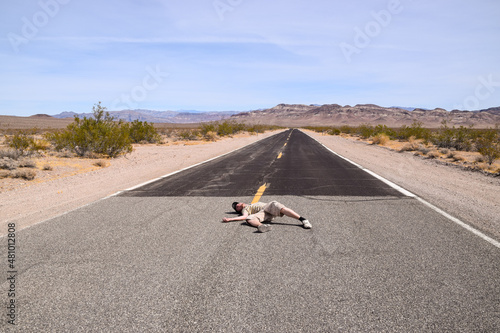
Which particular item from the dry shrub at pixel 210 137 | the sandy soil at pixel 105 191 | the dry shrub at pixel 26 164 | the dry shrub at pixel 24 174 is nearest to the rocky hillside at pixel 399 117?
the dry shrub at pixel 210 137

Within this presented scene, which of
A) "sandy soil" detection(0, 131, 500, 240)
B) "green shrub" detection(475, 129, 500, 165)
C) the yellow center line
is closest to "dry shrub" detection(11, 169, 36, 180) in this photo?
"sandy soil" detection(0, 131, 500, 240)

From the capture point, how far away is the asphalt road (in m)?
2.67

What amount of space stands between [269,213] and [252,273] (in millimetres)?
2010

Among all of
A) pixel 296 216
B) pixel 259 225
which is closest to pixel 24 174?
pixel 259 225

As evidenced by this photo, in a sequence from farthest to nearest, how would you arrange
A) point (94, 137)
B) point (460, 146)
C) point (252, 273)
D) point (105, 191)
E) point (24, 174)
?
point (460, 146) → point (94, 137) → point (24, 174) → point (105, 191) → point (252, 273)

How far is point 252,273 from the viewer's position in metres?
3.47

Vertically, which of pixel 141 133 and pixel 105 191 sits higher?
pixel 141 133

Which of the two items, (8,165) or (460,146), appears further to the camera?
(460,146)

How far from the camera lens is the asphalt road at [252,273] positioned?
8.76ft

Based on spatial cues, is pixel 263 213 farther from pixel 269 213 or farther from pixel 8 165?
pixel 8 165

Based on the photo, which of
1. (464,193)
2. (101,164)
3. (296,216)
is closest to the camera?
(296,216)

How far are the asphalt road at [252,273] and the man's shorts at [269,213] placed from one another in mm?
174

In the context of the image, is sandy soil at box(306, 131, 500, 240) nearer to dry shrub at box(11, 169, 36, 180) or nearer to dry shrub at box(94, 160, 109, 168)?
dry shrub at box(94, 160, 109, 168)

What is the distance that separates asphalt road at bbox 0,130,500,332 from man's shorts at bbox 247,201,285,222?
17 cm
